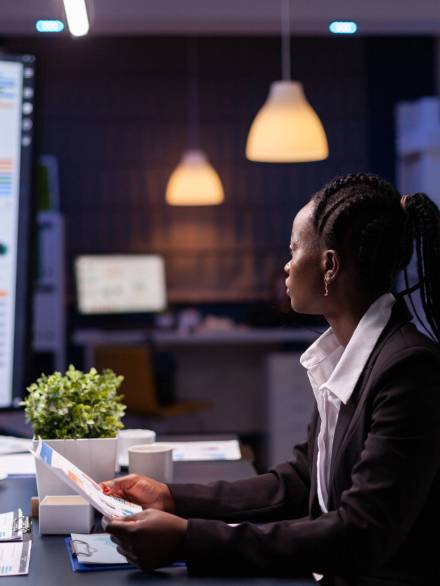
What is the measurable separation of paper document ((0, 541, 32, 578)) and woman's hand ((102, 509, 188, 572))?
15cm

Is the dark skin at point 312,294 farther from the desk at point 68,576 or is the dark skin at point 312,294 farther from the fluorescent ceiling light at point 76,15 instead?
the fluorescent ceiling light at point 76,15

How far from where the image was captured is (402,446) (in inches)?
55.8

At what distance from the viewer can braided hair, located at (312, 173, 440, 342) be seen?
1589 millimetres

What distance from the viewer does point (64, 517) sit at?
1625mm

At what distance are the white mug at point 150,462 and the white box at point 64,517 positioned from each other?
0.24m

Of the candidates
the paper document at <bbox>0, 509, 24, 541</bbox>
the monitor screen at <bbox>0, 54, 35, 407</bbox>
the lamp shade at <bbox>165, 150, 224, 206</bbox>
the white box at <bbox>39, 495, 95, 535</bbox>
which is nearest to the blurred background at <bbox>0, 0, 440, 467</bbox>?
the lamp shade at <bbox>165, 150, 224, 206</bbox>

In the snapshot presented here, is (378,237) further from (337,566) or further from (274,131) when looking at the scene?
(274,131)

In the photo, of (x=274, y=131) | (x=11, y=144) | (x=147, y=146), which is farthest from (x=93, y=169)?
(x=11, y=144)

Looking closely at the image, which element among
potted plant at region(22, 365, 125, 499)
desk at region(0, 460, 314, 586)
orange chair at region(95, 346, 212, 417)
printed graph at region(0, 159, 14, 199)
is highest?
printed graph at region(0, 159, 14, 199)

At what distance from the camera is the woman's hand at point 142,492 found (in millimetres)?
1713

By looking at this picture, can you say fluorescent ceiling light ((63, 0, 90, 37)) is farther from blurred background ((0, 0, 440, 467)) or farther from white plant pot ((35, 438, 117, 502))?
blurred background ((0, 0, 440, 467))

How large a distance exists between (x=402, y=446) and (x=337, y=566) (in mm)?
200

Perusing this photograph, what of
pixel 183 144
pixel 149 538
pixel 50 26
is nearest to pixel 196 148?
pixel 183 144

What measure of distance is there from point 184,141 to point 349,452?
22.6 ft
